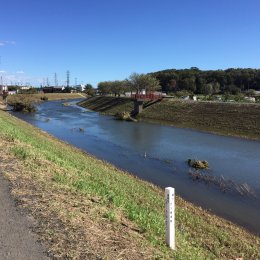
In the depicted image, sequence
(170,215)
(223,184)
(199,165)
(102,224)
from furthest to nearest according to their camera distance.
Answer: (199,165) < (223,184) < (102,224) < (170,215)

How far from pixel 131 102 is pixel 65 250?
75236 mm

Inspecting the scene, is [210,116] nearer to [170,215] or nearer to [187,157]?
[187,157]

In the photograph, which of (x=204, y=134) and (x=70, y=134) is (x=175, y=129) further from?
(x=70, y=134)

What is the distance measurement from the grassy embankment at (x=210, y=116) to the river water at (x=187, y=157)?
12.9ft

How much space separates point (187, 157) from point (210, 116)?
27093 millimetres

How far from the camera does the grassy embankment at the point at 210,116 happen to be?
46656mm

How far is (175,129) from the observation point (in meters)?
51.2

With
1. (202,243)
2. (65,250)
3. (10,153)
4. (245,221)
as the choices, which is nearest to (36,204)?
(65,250)

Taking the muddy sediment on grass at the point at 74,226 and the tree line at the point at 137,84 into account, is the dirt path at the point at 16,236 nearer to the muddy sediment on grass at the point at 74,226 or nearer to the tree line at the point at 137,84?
the muddy sediment on grass at the point at 74,226

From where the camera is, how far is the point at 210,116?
5525 centimetres

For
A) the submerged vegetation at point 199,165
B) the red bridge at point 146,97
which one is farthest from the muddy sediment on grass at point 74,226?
the red bridge at point 146,97

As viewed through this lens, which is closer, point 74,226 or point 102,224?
point 74,226

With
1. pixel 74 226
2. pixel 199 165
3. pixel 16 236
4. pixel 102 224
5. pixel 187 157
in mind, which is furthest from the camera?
pixel 187 157

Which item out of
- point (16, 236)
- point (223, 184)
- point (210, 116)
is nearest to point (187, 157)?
point (223, 184)
